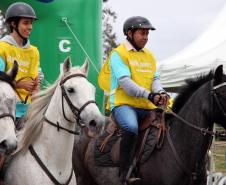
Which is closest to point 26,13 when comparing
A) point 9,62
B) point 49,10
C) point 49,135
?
point 9,62

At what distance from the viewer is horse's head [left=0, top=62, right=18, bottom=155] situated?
460 cm

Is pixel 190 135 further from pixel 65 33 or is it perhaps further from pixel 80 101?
pixel 65 33

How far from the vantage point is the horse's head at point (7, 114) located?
4598 mm

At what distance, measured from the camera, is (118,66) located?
690cm

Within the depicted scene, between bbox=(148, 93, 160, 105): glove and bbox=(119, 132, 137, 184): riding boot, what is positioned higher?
bbox=(148, 93, 160, 105): glove

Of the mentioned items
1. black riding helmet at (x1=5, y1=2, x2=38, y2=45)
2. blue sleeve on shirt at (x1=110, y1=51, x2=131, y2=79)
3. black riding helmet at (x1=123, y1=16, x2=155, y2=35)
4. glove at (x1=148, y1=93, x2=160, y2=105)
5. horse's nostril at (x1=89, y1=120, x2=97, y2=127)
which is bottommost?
horse's nostril at (x1=89, y1=120, x2=97, y2=127)

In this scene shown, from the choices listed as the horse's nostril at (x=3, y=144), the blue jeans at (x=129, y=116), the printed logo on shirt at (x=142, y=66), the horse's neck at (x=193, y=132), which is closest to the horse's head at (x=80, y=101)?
the horse's nostril at (x=3, y=144)

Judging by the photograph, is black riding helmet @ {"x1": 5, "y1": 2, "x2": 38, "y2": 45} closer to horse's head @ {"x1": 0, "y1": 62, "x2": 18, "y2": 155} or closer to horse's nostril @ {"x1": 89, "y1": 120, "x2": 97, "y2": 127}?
horse's head @ {"x1": 0, "y1": 62, "x2": 18, "y2": 155}

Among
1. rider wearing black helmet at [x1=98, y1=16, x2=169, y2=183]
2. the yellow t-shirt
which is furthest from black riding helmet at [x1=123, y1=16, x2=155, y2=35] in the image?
the yellow t-shirt

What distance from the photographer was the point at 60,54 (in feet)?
34.5

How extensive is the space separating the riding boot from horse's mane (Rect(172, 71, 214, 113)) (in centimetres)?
75

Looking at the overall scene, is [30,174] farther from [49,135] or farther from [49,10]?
[49,10]

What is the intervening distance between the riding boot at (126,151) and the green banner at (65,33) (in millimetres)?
3807

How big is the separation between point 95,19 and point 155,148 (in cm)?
467
